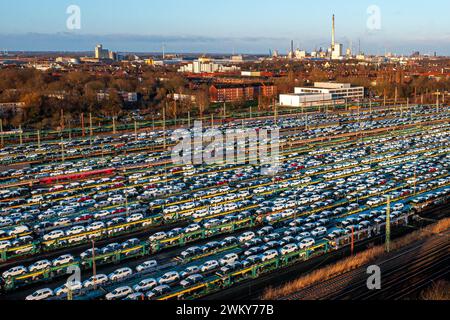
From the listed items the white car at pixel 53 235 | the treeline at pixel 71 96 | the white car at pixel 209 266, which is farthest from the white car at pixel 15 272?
the treeline at pixel 71 96

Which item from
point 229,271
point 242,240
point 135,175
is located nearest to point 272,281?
point 229,271

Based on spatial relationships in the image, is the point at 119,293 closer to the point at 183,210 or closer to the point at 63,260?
the point at 63,260

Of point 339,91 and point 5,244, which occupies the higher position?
point 339,91

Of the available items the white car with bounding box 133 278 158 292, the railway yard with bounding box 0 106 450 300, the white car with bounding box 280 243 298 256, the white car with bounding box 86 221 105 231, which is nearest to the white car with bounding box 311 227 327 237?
the railway yard with bounding box 0 106 450 300

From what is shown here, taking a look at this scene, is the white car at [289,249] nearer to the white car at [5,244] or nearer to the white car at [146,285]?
the white car at [146,285]

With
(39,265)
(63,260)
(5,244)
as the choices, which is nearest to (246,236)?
(63,260)

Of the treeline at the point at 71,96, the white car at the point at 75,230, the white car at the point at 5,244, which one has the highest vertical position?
the treeline at the point at 71,96

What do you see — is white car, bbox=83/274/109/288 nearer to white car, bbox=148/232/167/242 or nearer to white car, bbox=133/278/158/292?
white car, bbox=133/278/158/292
